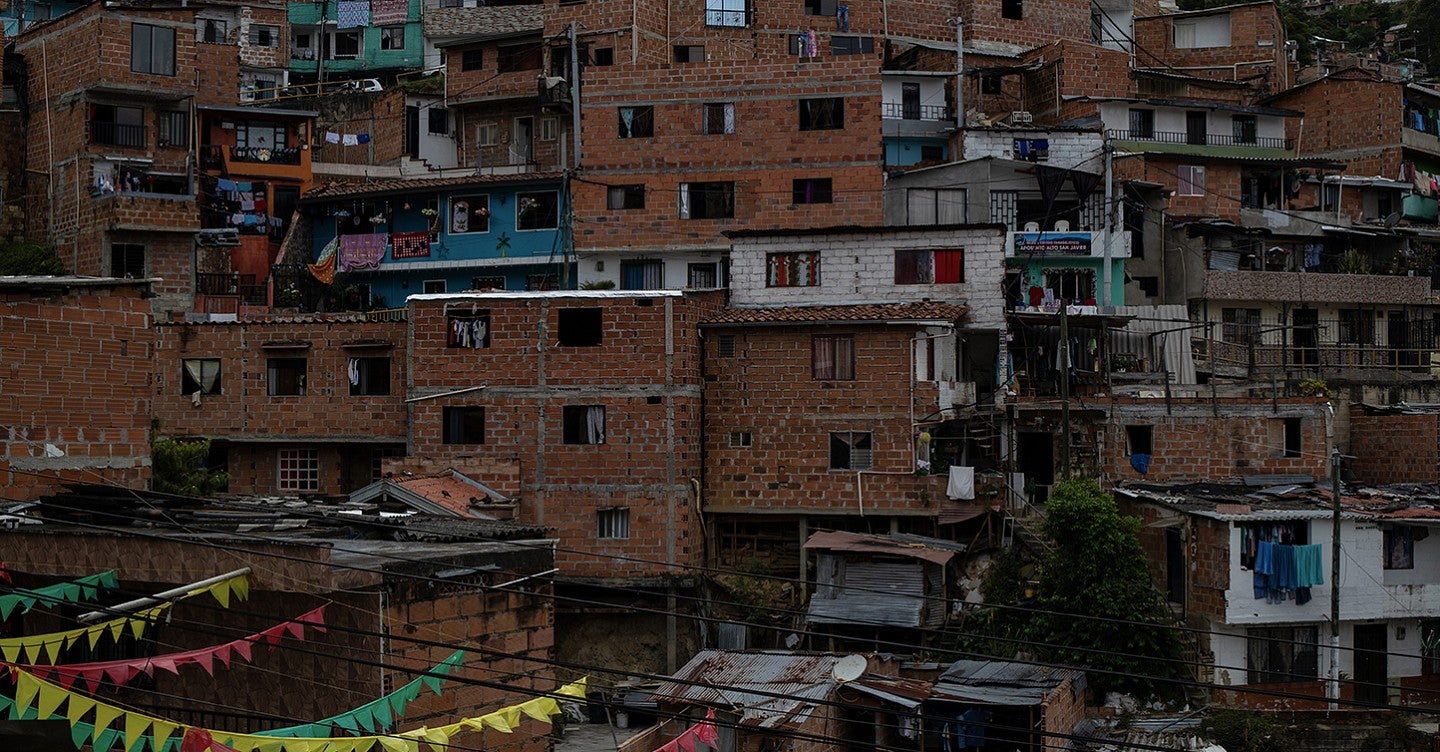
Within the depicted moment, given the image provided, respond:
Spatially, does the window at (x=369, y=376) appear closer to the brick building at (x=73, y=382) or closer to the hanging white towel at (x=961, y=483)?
the brick building at (x=73, y=382)

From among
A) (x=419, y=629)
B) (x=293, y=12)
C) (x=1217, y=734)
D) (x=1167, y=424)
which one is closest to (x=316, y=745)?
(x=419, y=629)

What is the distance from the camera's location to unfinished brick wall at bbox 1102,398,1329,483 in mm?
34844

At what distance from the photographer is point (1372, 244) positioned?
1896 inches

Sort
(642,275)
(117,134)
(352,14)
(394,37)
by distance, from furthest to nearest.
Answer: (352,14) < (394,37) < (117,134) < (642,275)

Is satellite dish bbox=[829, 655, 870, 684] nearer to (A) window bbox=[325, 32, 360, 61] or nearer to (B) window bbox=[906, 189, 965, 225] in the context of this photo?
(B) window bbox=[906, 189, 965, 225]

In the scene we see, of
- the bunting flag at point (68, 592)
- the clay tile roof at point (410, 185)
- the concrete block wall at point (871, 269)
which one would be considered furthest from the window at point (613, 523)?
the bunting flag at point (68, 592)

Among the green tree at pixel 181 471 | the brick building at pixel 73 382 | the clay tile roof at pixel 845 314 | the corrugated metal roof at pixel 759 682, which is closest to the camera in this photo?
the brick building at pixel 73 382

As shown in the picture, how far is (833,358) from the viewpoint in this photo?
3362 cm

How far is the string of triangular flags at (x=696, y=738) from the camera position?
21.7 metres

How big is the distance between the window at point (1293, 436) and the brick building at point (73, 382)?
23851 mm

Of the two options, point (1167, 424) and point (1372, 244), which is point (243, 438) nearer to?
point (1167, 424)

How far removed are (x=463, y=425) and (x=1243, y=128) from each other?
92.4 feet

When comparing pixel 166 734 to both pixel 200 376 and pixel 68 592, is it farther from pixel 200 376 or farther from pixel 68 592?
pixel 200 376

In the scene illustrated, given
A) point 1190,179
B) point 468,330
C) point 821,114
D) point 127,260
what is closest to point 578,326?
point 468,330
